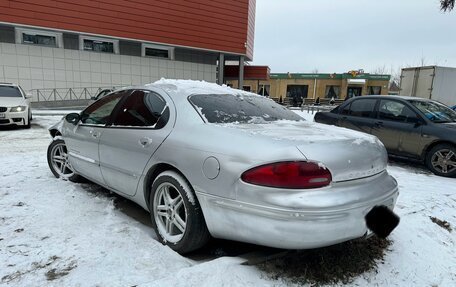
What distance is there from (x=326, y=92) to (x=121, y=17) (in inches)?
1278

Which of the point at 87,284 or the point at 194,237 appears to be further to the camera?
the point at 194,237

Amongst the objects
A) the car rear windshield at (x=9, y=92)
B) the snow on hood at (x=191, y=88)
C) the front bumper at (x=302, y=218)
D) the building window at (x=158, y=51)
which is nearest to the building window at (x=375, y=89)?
the building window at (x=158, y=51)

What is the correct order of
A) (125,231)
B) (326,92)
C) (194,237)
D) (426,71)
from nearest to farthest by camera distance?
(194,237) < (125,231) < (426,71) < (326,92)

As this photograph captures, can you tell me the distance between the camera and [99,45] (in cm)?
2083

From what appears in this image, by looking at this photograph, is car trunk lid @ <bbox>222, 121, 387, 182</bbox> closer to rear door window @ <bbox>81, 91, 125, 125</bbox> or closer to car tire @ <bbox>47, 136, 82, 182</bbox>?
rear door window @ <bbox>81, 91, 125, 125</bbox>

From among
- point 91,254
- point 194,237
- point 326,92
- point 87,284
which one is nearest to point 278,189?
point 194,237

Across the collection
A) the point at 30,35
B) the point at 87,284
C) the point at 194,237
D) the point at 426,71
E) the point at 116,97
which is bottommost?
the point at 87,284

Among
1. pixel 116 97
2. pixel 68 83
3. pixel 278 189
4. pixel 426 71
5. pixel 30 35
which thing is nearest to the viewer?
pixel 278 189

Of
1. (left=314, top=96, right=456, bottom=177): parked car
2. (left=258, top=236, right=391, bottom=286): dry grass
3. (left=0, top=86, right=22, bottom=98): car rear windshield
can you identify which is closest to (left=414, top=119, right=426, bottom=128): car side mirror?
(left=314, top=96, right=456, bottom=177): parked car

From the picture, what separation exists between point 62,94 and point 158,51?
6.52 m

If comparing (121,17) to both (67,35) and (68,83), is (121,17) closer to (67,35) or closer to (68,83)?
(67,35)

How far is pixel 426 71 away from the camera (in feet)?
45.9

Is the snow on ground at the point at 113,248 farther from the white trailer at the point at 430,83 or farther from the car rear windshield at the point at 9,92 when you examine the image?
the white trailer at the point at 430,83

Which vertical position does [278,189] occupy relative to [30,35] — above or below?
below
